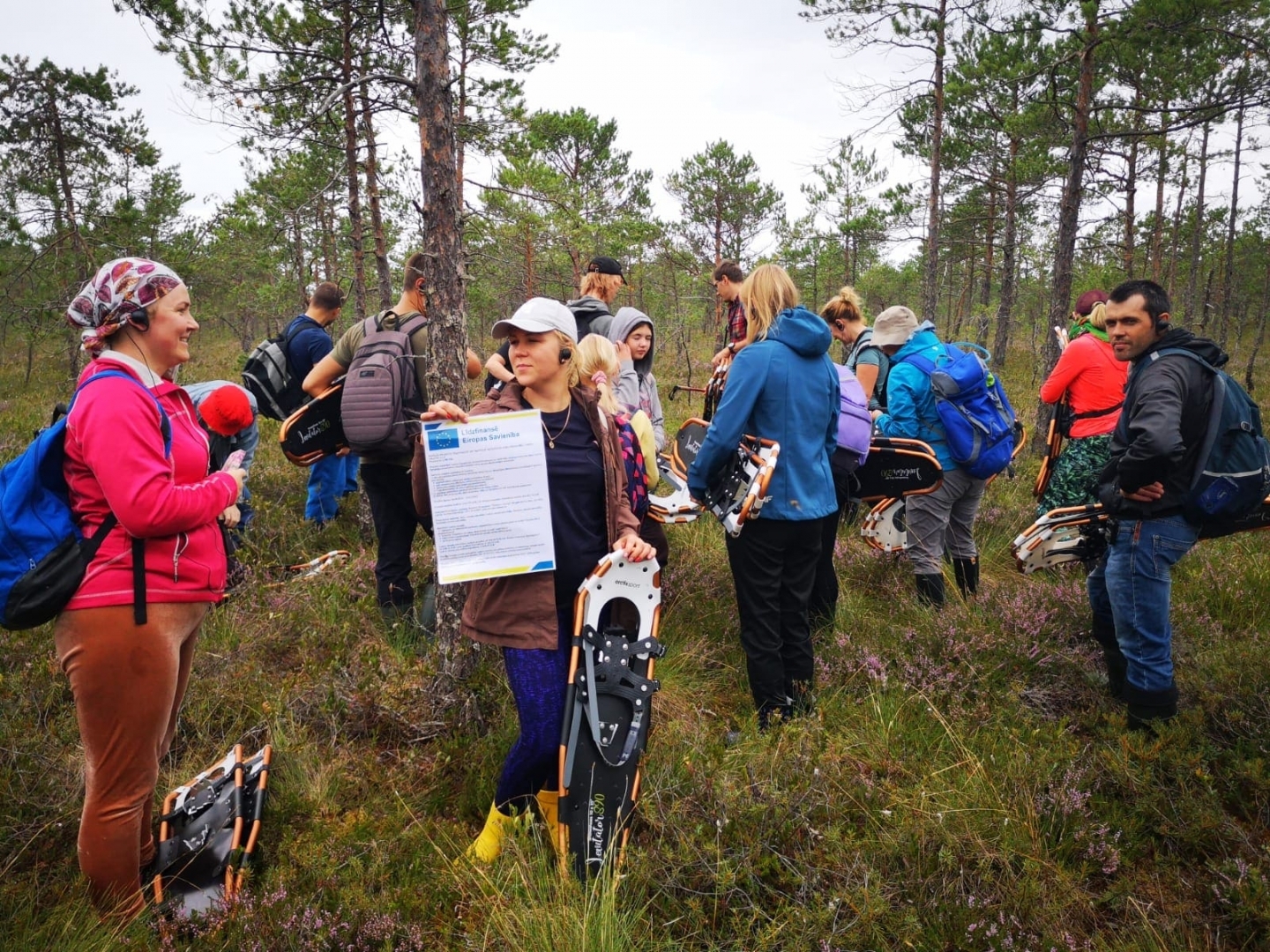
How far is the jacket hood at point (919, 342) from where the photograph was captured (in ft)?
15.8

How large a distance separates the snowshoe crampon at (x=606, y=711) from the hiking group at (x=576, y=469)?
0.37 ft

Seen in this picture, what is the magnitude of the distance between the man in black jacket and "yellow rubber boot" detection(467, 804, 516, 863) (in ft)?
9.64

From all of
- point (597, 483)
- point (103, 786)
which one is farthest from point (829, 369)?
point (103, 786)

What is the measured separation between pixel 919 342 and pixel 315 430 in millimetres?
4025

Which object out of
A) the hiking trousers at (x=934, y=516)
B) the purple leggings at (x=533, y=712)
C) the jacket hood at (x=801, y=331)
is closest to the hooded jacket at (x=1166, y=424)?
the jacket hood at (x=801, y=331)

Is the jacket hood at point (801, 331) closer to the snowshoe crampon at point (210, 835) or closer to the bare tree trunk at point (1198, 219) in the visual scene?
the snowshoe crampon at point (210, 835)

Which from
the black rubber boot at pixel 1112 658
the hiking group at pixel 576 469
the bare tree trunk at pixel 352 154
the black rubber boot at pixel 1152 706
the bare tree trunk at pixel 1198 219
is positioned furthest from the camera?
the bare tree trunk at pixel 1198 219

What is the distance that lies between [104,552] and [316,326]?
433 centimetres

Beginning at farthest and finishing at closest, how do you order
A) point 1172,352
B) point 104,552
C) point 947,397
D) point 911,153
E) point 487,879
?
point 911,153, point 947,397, point 1172,352, point 487,879, point 104,552

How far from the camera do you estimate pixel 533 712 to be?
259 cm

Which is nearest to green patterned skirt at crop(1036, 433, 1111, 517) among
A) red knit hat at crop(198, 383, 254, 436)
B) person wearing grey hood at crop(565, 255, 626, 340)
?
person wearing grey hood at crop(565, 255, 626, 340)

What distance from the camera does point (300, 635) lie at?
425cm

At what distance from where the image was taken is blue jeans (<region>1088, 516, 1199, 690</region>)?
3193 mm

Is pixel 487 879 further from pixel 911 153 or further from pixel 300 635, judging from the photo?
pixel 911 153
